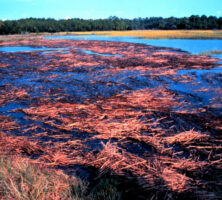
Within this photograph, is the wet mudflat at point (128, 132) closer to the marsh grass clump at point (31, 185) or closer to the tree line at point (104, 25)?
the marsh grass clump at point (31, 185)

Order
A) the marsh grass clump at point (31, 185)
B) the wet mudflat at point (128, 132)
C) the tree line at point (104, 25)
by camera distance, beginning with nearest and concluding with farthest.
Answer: the marsh grass clump at point (31, 185), the wet mudflat at point (128, 132), the tree line at point (104, 25)

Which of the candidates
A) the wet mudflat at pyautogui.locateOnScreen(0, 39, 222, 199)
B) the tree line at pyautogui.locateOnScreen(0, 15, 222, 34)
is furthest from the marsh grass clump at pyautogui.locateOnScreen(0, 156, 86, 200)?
the tree line at pyautogui.locateOnScreen(0, 15, 222, 34)

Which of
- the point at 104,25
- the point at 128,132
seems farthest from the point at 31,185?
the point at 104,25

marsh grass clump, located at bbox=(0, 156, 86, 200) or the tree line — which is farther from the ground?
the tree line

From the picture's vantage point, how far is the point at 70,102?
4324mm

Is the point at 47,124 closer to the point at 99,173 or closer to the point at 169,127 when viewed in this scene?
the point at 99,173

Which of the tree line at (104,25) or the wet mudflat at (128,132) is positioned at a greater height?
the tree line at (104,25)

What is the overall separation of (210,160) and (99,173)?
4.56 feet

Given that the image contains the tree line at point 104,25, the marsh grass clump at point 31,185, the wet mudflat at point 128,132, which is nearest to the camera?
the marsh grass clump at point 31,185

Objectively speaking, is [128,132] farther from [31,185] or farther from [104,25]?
[104,25]

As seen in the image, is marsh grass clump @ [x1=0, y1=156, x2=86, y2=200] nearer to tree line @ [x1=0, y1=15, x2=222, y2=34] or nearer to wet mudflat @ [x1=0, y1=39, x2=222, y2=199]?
wet mudflat @ [x1=0, y1=39, x2=222, y2=199]

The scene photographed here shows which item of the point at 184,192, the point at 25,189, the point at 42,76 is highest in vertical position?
the point at 42,76

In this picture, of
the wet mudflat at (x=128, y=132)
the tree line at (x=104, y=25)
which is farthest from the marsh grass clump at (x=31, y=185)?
the tree line at (x=104, y=25)

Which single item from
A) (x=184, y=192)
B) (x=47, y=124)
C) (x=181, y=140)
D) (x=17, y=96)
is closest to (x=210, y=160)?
(x=181, y=140)
